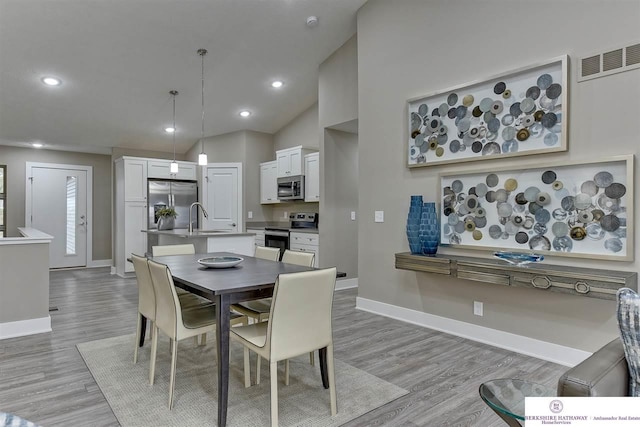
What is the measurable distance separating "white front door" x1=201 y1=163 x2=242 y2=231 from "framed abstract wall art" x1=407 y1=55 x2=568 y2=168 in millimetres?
4036

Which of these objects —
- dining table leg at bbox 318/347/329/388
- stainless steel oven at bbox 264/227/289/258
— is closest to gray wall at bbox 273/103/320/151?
stainless steel oven at bbox 264/227/289/258

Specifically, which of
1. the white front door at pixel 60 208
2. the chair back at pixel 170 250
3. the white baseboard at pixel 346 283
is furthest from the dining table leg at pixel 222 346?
the white front door at pixel 60 208

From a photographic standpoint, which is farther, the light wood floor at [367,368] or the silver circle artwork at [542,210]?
the silver circle artwork at [542,210]

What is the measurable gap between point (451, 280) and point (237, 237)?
8.17ft

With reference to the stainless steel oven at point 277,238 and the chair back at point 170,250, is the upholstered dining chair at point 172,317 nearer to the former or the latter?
the chair back at point 170,250

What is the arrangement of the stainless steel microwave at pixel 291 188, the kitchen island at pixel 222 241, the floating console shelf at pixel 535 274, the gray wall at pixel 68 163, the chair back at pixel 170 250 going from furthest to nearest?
Answer: 1. the gray wall at pixel 68 163
2. the stainless steel microwave at pixel 291 188
3. the kitchen island at pixel 222 241
4. the chair back at pixel 170 250
5. the floating console shelf at pixel 535 274

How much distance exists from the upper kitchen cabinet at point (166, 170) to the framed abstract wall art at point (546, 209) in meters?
5.24

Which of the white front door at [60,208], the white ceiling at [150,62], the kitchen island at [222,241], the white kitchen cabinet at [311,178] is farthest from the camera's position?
the white front door at [60,208]

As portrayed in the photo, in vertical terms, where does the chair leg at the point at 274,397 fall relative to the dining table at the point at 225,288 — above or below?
below

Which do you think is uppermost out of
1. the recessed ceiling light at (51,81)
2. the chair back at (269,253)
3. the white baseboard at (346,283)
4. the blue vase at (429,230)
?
the recessed ceiling light at (51,81)

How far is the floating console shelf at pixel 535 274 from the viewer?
2392mm

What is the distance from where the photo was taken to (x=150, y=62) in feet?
15.5

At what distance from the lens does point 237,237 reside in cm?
451

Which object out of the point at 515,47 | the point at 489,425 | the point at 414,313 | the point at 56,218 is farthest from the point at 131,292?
the point at 515,47
